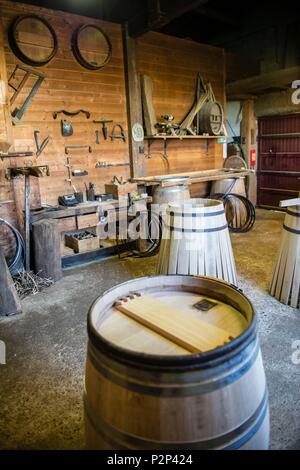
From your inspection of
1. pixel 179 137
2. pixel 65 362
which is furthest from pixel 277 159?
pixel 65 362

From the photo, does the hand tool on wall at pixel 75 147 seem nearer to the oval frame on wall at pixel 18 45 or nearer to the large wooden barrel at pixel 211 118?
the oval frame on wall at pixel 18 45

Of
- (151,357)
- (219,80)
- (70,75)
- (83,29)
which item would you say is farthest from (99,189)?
(151,357)

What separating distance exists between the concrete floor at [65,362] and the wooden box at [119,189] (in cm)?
127

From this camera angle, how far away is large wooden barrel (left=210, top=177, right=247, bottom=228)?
5.79m

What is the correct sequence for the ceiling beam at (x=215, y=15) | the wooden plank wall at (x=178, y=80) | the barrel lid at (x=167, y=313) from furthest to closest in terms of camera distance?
1. the ceiling beam at (x=215, y=15)
2. the wooden plank wall at (x=178, y=80)
3. the barrel lid at (x=167, y=313)

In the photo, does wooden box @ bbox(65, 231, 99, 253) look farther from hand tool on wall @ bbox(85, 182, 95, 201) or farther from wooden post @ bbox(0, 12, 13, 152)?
wooden post @ bbox(0, 12, 13, 152)

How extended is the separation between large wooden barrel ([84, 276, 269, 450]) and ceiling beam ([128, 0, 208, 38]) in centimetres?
429

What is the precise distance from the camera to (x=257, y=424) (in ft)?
3.37

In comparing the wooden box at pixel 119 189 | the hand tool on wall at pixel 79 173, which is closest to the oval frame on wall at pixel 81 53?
the hand tool on wall at pixel 79 173

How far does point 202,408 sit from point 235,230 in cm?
502

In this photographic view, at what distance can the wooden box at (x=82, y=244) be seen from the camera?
14.7 feet

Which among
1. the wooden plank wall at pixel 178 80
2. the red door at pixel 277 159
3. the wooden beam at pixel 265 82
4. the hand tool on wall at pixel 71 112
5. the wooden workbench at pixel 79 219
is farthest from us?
the red door at pixel 277 159

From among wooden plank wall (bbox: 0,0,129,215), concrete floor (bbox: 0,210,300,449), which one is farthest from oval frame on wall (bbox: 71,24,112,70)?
concrete floor (bbox: 0,210,300,449)
